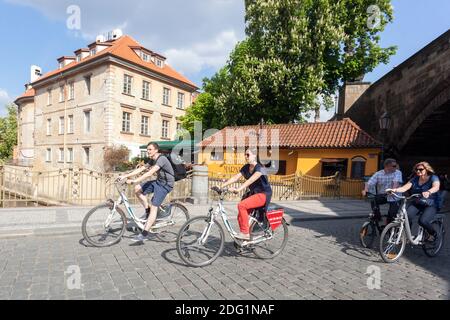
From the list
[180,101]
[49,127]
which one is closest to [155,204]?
[180,101]

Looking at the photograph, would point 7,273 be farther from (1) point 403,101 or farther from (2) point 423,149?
(2) point 423,149

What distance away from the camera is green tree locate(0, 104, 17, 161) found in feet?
154

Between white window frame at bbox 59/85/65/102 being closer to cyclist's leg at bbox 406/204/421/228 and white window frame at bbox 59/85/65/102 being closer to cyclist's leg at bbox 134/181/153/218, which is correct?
cyclist's leg at bbox 134/181/153/218

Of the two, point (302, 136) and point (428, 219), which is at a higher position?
point (302, 136)

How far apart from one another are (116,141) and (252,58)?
567 inches

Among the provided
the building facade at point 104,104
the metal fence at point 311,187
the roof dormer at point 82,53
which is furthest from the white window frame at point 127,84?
the metal fence at point 311,187

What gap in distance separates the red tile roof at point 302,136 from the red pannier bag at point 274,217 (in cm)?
1453

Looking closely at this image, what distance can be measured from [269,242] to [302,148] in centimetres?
1568

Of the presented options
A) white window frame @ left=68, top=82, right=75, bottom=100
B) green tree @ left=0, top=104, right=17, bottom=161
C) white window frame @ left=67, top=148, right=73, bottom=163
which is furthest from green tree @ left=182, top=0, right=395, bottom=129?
green tree @ left=0, top=104, right=17, bottom=161

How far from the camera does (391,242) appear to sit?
5.16m

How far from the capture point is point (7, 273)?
3.99 m

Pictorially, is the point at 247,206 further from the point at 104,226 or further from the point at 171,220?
the point at 104,226

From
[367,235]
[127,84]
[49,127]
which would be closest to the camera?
[367,235]

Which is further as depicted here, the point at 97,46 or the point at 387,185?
the point at 97,46
